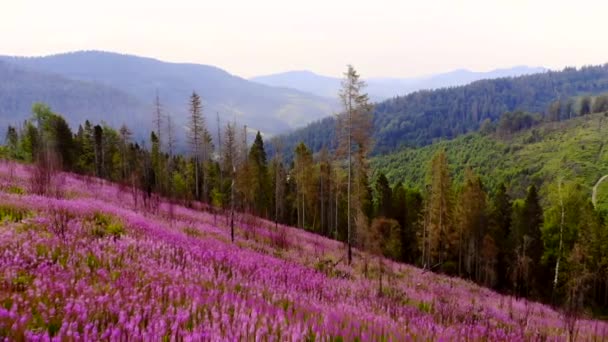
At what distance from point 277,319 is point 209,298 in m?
0.72

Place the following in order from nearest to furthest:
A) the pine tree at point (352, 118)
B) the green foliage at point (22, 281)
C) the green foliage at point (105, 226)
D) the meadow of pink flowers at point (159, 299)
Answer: the meadow of pink flowers at point (159, 299) → the green foliage at point (22, 281) → the green foliage at point (105, 226) → the pine tree at point (352, 118)

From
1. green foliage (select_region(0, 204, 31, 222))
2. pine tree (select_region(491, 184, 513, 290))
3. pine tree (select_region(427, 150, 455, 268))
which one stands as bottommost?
pine tree (select_region(491, 184, 513, 290))

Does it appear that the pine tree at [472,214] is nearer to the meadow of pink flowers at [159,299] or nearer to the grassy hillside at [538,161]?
the meadow of pink flowers at [159,299]

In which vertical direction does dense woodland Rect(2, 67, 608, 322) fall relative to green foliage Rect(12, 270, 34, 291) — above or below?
below

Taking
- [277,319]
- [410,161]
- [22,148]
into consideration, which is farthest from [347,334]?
[410,161]

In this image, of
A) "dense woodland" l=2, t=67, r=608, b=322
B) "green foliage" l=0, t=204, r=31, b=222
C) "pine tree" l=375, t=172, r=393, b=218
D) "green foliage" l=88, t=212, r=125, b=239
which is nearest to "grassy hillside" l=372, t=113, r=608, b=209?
"pine tree" l=375, t=172, r=393, b=218

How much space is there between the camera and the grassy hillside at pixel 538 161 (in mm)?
138375

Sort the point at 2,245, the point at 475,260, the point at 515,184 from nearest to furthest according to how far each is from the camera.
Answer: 1. the point at 2,245
2. the point at 475,260
3. the point at 515,184

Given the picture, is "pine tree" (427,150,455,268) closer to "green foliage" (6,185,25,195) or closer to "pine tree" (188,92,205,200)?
"pine tree" (188,92,205,200)

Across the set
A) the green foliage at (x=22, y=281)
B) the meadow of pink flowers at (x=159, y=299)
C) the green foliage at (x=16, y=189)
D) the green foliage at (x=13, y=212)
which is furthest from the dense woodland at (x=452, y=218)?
the green foliage at (x=22, y=281)

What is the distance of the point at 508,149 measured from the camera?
629 ft

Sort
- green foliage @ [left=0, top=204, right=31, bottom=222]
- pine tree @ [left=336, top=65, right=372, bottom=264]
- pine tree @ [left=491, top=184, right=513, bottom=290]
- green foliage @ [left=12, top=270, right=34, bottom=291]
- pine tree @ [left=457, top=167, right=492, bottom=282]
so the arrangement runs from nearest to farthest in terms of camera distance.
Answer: green foliage @ [left=12, top=270, right=34, bottom=291] → green foliage @ [left=0, top=204, right=31, bottom=222] → pine tree @ [left=336, top=65, right=372, bottom=264] → pine tree @ [left=457, top=167, right=492, bottom=282] → pine tree @ [left=491, top=184, right=513, bottom=290]

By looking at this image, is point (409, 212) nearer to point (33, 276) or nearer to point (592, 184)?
point (33, 276)

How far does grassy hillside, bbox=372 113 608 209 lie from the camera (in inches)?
5448
